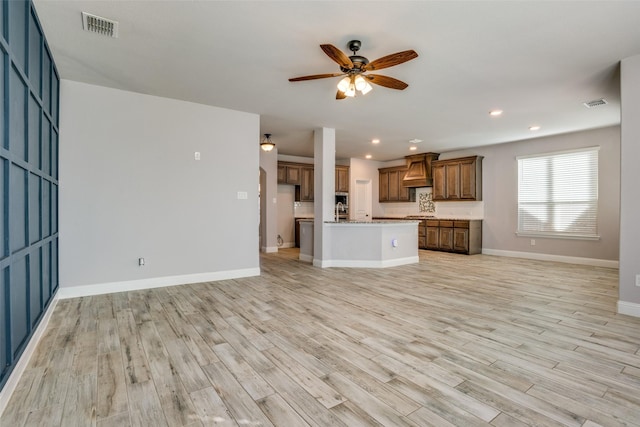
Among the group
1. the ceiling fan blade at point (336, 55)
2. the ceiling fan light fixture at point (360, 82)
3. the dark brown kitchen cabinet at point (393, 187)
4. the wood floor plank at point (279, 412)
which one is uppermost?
the ceiling fan blade at point (336, 55)

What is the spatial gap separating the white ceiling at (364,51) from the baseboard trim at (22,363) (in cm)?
258

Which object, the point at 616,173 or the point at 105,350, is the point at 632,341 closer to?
the point at 105,350

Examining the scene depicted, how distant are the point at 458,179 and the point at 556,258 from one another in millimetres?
2718

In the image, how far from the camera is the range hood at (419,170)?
8.73 m

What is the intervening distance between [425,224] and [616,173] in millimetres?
3907

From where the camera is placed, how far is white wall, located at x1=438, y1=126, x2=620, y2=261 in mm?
5992

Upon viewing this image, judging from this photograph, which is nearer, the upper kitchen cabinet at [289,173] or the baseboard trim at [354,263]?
the baseboard trim at [354,263]

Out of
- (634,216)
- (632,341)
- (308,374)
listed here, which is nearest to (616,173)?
(634,216)

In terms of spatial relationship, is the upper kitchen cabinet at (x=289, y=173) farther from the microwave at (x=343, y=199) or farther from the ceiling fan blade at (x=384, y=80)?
the ceiling fan blade at (x=384, y=80)

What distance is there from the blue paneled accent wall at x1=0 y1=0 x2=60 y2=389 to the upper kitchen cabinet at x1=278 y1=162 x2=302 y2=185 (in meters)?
5.39

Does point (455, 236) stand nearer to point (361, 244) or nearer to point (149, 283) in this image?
point (361, 244)

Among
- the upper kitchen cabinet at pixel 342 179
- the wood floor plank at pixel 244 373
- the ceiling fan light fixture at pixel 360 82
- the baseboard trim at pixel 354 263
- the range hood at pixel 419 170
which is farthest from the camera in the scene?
the upper kitchen cabinet at pixel 342 179

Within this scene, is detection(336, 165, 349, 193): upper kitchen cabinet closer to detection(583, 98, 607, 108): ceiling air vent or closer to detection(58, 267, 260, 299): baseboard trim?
detection(58, 267, 260, 299): baseboard trim

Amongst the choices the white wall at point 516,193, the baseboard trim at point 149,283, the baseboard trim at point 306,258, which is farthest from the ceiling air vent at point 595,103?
the baseboard trim at point 149,283
